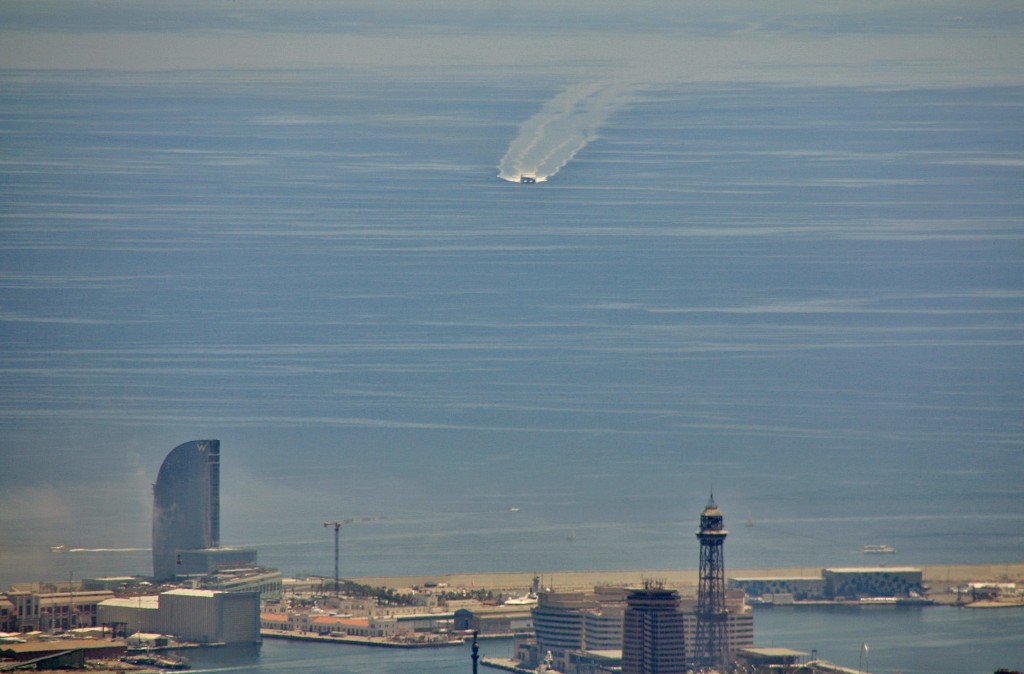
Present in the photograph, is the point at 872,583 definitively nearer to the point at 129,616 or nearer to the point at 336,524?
the point at 336,524

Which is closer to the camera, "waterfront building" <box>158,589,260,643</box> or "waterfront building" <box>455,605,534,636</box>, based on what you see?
"waterfront building" <box>158,589,260,643</box>

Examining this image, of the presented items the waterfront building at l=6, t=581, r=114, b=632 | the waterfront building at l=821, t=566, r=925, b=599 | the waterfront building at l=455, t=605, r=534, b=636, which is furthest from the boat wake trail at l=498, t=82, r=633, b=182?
the waterfront building at l=6, t=581, r=114, b=632

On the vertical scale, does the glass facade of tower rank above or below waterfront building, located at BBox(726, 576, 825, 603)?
above

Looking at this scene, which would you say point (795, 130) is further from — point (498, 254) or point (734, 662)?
point (734, 662)

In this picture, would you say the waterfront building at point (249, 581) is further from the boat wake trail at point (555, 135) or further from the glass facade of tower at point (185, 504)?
the boat wake trail at point (555, 135)

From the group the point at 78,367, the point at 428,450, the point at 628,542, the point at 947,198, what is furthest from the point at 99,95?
the point at 628,542

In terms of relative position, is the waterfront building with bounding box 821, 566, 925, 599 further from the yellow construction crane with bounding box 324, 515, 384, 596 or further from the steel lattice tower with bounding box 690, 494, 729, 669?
the yellow construction crane with bounding box 324, 515, 384, 596
